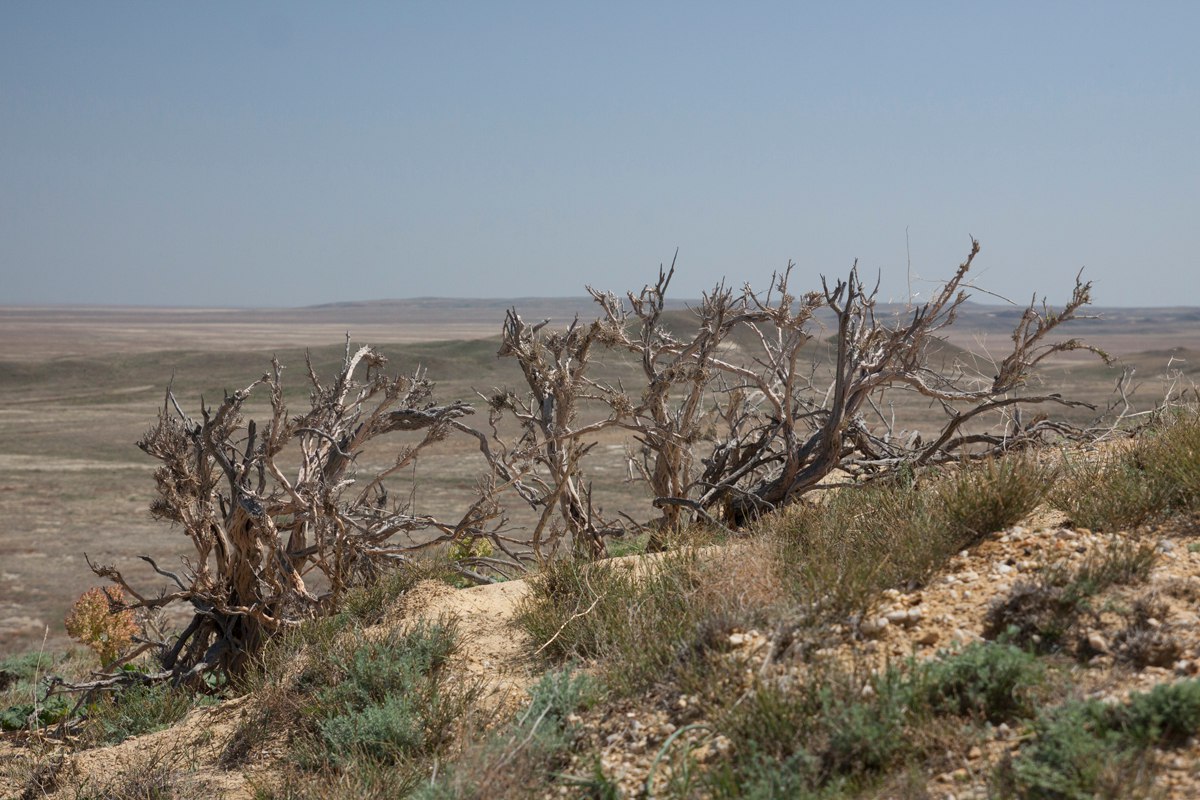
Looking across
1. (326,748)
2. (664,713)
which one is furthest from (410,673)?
(664,713)

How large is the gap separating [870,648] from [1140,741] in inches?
39.7

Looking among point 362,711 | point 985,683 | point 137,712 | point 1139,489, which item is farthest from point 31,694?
point 1139,489

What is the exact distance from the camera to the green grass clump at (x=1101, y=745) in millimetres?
2611

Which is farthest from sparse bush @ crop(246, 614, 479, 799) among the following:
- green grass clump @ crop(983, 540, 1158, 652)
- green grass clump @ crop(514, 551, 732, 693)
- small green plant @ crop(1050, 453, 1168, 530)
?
small green plant @ crop(1050, 453, 1168, 530)

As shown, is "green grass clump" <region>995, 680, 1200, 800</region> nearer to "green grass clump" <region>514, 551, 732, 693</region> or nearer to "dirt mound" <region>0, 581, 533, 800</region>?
"green grass clump" <region>514, 551, 732, 693</region>

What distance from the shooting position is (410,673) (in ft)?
14.8

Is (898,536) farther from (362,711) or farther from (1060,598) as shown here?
(362,711)

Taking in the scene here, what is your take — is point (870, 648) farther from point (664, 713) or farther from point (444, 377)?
point (444, 377)

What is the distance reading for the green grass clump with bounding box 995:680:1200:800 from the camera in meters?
2.61

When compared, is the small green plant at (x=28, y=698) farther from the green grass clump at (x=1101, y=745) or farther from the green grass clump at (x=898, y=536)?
the green grass clump at (x=1101, y=745)

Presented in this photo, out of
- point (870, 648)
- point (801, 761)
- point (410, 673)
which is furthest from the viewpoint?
point (410, 673)

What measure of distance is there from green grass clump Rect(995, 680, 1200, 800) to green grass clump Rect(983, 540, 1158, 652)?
0.46 m

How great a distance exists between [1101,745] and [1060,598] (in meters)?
0.84

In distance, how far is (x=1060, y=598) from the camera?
3469mm
